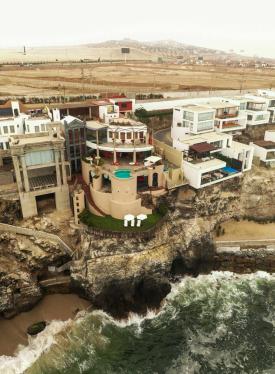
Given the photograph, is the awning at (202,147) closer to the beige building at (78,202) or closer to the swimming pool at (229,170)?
the swimming pool at (229,170)

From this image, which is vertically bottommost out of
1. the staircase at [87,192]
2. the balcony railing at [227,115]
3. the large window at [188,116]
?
the staircase at [87,192]

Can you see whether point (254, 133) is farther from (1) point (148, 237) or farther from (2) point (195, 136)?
(1) point (148, 237)

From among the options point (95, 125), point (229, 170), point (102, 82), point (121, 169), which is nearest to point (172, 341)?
point (121, 169)

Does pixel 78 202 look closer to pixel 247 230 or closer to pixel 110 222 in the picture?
pixel 110 222

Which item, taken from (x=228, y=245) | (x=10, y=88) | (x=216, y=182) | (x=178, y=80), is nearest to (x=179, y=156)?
(x=216, y=182)

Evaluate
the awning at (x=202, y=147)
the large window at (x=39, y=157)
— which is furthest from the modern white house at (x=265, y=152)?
the large window at (x=39, y=157)

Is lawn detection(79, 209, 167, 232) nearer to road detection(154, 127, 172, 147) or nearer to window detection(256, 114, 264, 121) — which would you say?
road detection(154, 127, 172, 147)
